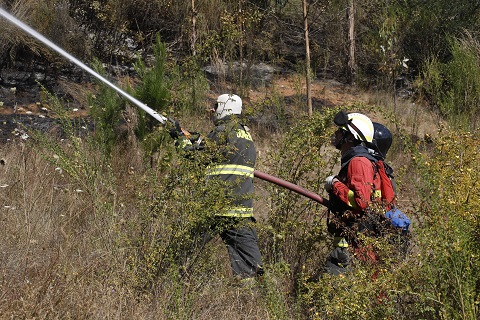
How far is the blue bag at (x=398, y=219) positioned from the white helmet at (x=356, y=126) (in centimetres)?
60

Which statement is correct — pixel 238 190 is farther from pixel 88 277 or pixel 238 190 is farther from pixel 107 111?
pixel 107 111

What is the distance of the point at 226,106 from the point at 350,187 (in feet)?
4.29

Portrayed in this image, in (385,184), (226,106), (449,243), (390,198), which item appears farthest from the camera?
(226,106)

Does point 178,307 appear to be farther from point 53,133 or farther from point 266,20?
point 266,20

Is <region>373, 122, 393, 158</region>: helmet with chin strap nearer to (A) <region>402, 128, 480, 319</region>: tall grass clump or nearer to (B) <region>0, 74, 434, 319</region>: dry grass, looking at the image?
(B) <region>0, 74, 434, 319</region>: dry grass

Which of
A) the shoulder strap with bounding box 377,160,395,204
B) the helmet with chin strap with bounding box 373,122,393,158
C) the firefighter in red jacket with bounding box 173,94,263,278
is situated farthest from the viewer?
the firefighter in red jacket with bounding box 173,94,263,278

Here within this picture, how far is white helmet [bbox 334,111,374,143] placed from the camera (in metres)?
4.46

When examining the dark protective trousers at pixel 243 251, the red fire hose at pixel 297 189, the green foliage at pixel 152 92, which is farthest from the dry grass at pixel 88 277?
the green foliage at pixel 152 92

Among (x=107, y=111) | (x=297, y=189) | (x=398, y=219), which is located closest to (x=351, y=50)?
(x=107, y=111)

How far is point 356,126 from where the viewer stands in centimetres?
448

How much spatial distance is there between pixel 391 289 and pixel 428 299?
197 mm

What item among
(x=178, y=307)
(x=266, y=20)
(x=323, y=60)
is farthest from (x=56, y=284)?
(x=323, y=60)

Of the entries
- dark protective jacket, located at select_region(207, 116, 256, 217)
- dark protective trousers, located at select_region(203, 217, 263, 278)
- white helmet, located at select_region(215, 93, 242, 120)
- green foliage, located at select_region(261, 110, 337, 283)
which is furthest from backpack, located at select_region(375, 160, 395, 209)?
white helmet, located at select_region(215, 93, 242, 120)

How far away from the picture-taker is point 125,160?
6941mm
